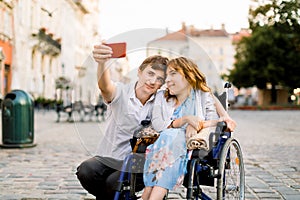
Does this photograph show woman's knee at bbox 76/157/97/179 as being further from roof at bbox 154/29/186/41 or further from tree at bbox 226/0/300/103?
tree at bbox 226/0/300/103

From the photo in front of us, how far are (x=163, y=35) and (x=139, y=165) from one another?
801mm

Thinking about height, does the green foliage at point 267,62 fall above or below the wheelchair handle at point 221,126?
above

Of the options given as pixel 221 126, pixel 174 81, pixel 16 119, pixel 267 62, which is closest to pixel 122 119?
pixel 174 81

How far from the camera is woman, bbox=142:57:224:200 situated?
9.81 feet

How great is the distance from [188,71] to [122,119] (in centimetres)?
55

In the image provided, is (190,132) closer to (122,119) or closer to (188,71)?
(188,71)

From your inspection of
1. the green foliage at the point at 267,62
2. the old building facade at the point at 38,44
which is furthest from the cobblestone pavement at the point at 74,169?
the green foliage at the point at 267,62

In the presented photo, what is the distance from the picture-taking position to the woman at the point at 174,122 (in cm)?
299

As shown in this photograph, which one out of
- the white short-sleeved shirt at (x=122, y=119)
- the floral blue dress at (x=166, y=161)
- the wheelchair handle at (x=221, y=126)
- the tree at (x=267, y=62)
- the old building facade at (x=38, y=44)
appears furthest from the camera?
the tree at (x=267, y=62)

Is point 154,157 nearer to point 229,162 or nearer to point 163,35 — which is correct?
point 163,35

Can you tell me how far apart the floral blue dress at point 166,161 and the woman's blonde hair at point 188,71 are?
0.28 m

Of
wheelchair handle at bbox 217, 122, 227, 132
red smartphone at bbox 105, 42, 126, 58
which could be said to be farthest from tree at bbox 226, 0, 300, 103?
red smartphone at bbox 105, 42, 126, 58

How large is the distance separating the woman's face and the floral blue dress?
0.23 m

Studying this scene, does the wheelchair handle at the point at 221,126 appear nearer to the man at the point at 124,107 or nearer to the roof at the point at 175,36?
the man at the point at 124,107
